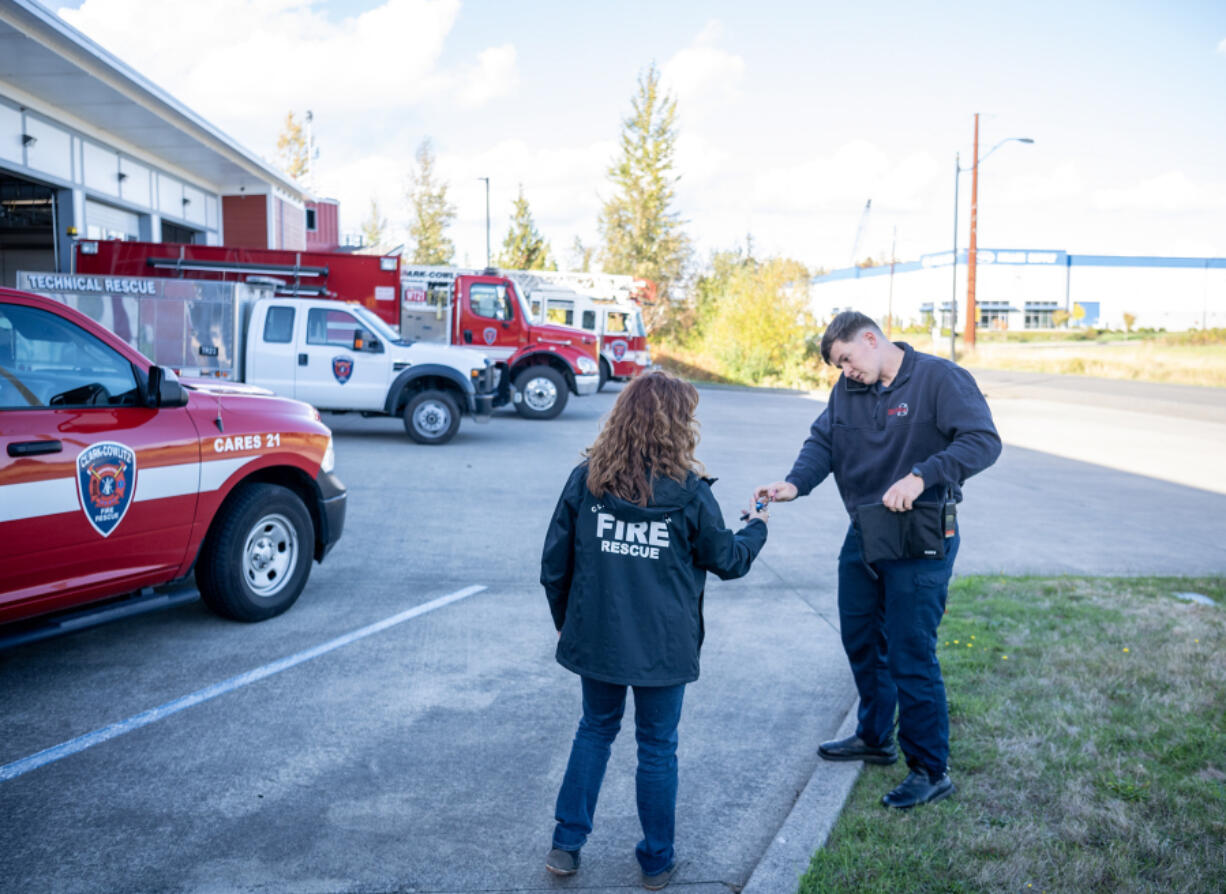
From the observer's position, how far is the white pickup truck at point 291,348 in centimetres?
1266

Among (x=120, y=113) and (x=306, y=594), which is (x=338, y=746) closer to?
(x=306, y=594)

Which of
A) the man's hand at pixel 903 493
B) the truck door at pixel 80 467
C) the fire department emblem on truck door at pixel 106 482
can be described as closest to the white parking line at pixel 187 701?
the truck door at pixel 80 467

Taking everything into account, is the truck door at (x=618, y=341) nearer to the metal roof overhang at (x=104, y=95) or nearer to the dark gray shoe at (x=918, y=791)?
the metal roof overhang at (x=104, y=95)

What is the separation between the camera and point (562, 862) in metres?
3.21

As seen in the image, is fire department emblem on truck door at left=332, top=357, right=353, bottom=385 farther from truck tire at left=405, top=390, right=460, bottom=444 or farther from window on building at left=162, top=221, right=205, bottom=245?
window on building at left=162, top=221, right=205, bottom=245

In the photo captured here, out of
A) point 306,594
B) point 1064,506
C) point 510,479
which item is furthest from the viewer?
point 510,479

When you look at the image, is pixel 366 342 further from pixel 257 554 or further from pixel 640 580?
pixel 640 580

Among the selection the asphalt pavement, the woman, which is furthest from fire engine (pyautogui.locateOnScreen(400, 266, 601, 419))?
the woman

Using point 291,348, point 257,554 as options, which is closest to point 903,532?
point 257,554

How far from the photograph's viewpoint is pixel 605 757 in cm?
324

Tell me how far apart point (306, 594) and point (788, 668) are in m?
3.18

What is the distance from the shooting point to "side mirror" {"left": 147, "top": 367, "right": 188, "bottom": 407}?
4.87m

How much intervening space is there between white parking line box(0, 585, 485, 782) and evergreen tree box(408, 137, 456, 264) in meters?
48.9

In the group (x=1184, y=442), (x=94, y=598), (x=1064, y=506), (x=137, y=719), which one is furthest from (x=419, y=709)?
(x=1184, y=442)
